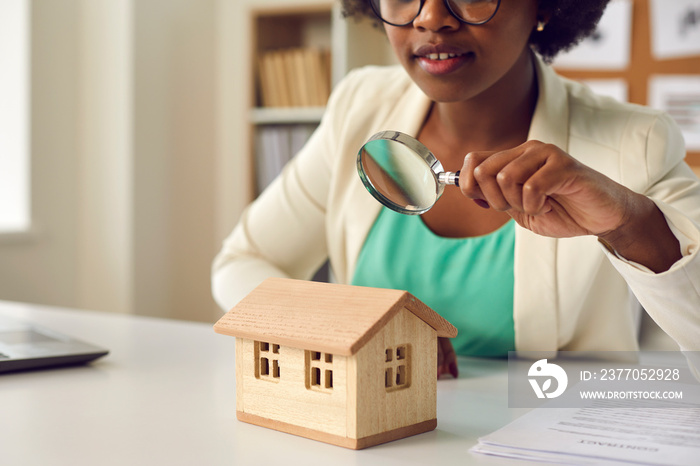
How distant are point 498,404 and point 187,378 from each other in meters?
0.40

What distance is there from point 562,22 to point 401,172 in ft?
1.77

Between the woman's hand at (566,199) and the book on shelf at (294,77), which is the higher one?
the book on shelf at (294,77)

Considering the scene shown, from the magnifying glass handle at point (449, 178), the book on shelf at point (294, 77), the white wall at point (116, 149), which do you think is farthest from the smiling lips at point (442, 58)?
the white wall at point (116, 149)

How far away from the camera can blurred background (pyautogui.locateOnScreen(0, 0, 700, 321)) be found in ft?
8.91

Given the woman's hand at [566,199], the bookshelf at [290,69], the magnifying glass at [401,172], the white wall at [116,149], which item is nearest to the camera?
the woman's hand at [566,199]

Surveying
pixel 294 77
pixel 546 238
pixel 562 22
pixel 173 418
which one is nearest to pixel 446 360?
pixel 546 238

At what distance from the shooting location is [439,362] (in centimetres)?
95

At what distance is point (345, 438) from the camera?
63cm

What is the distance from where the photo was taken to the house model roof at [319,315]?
61 cm

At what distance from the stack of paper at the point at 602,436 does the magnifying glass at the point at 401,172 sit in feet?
0.87

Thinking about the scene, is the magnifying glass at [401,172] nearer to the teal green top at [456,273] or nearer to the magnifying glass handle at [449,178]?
the magnifying glass handle at [449,178]

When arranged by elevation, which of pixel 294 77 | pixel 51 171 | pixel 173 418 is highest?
pixel 294 77

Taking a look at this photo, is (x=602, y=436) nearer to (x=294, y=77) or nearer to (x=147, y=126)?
(x=294, y=77)

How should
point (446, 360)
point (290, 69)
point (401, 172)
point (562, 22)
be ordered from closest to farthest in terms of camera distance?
point (401, 172)
point (446, 360)
point (562, 22)
point (290, 69)
